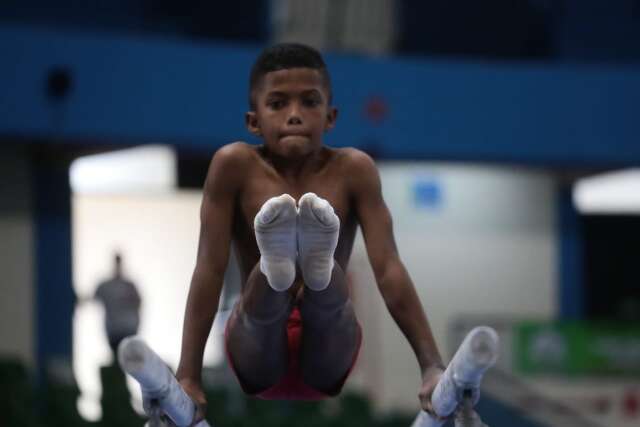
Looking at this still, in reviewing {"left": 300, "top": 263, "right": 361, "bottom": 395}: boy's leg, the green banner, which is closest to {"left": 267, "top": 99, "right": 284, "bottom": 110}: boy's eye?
{"left": 300, "top": 263, "right": 361, "bottom": 395}: boy's leg

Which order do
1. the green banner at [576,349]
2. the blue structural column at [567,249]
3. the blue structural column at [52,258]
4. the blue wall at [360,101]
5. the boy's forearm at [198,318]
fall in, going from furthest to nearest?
1. the blue structural column at [567,249]
2. the blue structural column at [52,258]
3. the green banner at [576,349]
4. the blue wall at [360,101]
5. the boy's forearm at [198,318]

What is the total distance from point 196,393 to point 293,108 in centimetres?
99

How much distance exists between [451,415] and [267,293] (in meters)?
0.69

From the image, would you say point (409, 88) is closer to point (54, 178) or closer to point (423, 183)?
A: point (423, 183)

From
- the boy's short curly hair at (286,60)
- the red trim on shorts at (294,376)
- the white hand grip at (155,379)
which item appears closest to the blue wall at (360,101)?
the red trim on shorts at (294,376)

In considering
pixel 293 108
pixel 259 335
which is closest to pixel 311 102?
pixel 293 108

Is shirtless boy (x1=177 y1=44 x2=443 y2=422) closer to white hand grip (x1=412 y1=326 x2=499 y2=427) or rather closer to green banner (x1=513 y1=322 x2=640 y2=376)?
white hand grip (x1=412 y1=326 x2=499 y2=427)

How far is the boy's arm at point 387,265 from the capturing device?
375 centimetres

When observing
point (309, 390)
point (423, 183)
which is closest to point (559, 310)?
point (423, 183)

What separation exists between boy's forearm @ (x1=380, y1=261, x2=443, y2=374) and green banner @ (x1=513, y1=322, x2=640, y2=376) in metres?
6.64

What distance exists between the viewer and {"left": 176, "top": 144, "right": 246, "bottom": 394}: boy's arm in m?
3.67

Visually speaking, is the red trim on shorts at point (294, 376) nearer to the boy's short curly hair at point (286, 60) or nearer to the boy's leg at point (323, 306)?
the boy's leg at point (323, 306)

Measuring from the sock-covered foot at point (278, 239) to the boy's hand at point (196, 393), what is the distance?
491 millimetres

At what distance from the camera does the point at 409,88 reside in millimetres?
10133
